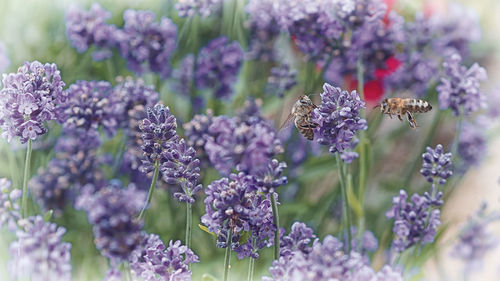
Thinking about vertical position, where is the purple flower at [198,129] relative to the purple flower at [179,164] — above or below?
above

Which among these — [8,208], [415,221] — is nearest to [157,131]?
[8,208]

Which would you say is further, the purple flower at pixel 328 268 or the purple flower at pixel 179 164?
the purple flower at pixel 179 164

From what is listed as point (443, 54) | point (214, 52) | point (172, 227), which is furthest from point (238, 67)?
point (443, 54)

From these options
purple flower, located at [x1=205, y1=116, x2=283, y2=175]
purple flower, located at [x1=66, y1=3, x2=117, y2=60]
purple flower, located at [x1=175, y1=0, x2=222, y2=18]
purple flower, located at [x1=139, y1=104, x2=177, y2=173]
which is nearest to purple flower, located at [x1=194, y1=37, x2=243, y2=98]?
purple flower, located at [x1=175, y1=0, x2=222, y2=18]

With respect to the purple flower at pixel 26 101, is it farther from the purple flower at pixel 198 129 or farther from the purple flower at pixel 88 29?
the purple flower at pixel 88 29

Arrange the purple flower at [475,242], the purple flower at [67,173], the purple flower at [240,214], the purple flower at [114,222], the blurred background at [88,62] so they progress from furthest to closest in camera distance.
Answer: the blurred background at [88,62], the purple flower at [67,173], the purple flower at [475,242], the purple flower at [240,214], the purple flower at [114,222]

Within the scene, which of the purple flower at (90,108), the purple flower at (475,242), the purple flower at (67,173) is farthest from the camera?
the purple flower at (67,173)

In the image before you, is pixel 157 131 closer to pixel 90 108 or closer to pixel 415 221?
pixel 90 108

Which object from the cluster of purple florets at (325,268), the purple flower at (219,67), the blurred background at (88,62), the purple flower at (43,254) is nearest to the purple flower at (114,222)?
the purple flower at (43,254)
